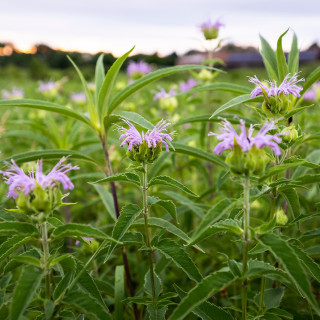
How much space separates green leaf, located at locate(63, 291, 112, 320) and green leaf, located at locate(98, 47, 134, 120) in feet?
2.06

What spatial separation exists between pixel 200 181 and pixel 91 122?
1575mm

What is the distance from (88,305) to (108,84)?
2.20 feet

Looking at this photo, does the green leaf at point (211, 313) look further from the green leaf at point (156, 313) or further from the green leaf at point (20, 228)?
the green leaf at point (20, 228)

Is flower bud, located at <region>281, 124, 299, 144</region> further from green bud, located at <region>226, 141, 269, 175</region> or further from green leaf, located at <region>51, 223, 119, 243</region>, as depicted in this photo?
green leaf, located at <region>51, 223, 119, 243</region>

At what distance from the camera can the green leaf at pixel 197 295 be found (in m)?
0.65

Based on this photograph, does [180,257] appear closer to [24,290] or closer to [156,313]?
[156,313]

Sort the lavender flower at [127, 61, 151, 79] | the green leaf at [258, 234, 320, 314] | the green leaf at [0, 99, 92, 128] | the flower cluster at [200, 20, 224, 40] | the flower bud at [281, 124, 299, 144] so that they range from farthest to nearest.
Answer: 1. the lavender flower at [127, 61, 151, 79]
2. the flower cluster at [200, 20, 224, 40]
3. the green leaf at [0, 99, 92, 128]
4. the flower bud at [281, 124, 299, 144]
5. the green leaf at [258, 234, 320, 314]

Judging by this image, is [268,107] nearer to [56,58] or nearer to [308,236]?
[308,236]

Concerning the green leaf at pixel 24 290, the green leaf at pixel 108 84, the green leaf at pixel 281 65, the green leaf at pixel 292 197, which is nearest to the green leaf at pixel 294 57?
the green leaf at pixel 281 65

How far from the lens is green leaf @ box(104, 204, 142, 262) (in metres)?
0.79

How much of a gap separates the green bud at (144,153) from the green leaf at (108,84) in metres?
0.31

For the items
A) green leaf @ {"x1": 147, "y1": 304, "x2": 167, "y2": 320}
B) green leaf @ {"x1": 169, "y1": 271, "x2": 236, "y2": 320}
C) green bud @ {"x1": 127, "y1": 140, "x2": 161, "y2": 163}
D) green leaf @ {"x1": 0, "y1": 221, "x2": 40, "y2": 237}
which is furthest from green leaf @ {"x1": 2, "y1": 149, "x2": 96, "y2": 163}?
green leaf @ {"x1": 169, "y1": 271, "x2": 236, "y2": 320}

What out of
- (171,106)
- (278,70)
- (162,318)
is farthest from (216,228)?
(171,106)

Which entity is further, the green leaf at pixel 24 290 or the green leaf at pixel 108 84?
the green leaf at pixel 108 84
